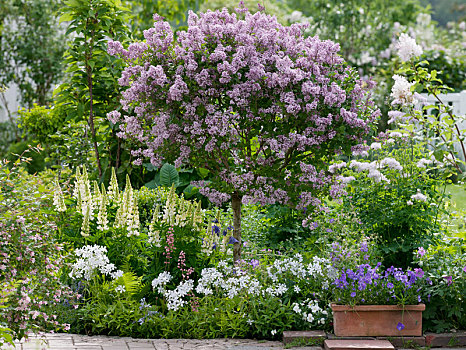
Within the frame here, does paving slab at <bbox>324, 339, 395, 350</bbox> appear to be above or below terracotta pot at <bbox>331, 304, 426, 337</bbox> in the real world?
below

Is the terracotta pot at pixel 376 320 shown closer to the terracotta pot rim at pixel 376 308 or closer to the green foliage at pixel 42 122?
the terracotta pot rim at pixel 376 308

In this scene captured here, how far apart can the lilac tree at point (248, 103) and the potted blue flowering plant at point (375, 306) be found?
0.68 metres

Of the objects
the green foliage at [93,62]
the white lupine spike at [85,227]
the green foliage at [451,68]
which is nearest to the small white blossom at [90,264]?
the white lupine spike at [85,227]

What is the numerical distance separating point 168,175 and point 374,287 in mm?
3095

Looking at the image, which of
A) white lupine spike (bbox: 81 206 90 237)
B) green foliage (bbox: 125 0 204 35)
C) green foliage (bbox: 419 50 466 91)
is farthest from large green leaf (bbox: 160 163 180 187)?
green foliage (bbox: 419 50 466 91)

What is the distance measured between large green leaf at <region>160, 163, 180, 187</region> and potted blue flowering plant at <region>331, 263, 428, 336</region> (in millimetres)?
2915

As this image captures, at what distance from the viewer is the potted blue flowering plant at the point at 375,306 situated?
4125 millimetres

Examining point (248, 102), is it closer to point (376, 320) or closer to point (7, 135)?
point (376, 320)

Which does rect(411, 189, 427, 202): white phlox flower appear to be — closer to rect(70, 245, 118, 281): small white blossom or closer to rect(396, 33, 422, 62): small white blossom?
rect(396, 33, 422, 62): small white blossom

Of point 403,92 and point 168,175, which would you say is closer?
point 403,92

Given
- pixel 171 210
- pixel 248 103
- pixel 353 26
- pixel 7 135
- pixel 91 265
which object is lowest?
pixel 91 265

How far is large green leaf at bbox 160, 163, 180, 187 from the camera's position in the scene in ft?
21.9

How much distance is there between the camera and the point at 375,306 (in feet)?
13.5

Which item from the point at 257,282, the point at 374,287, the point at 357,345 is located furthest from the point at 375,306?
the point at 257,282
